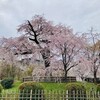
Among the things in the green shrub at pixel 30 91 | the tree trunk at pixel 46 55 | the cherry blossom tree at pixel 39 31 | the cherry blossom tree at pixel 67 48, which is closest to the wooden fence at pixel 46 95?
the green shrub at pixel 30 91

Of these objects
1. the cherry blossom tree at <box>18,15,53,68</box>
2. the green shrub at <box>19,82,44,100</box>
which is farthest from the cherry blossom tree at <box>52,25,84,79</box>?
the green shrub at <box>19,82,44,100</box>

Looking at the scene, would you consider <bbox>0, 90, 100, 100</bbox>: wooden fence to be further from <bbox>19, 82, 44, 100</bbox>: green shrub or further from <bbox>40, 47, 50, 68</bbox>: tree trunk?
<bbox>40, 47, 50, 68</bbox>: tree trunk

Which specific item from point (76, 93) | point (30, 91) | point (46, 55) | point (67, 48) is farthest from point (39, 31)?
point (76, 93)

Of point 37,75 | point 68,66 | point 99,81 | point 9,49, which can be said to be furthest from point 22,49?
point 99,81

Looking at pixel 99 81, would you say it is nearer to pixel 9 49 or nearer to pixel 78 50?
pixel 78 50

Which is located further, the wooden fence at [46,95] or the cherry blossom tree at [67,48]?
the cherry blossom tree at [67,48]

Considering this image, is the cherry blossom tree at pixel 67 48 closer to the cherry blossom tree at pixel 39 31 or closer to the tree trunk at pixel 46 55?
the tree trunk at pixel 46 55

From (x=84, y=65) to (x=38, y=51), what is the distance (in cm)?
449

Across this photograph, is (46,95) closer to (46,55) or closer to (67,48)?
(67,48)

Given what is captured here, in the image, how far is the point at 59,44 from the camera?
23.3m

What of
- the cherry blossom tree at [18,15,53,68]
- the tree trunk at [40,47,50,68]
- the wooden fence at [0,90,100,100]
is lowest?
the wooden fence at [0,90,100,100]

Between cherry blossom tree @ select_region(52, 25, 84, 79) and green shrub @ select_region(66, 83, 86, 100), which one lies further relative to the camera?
cherry blossom tree @ select_region(52, 25, 84, 79)

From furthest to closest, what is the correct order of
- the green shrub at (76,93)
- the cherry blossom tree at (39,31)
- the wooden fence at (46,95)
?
the cherry blossom tree at (39,31) → the green shrub at (76,93) → the wooden fence at (46,95)

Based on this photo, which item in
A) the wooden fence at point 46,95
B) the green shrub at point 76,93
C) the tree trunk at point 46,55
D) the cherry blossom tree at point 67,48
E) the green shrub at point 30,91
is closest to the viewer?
the wooden fence at point 46,95
